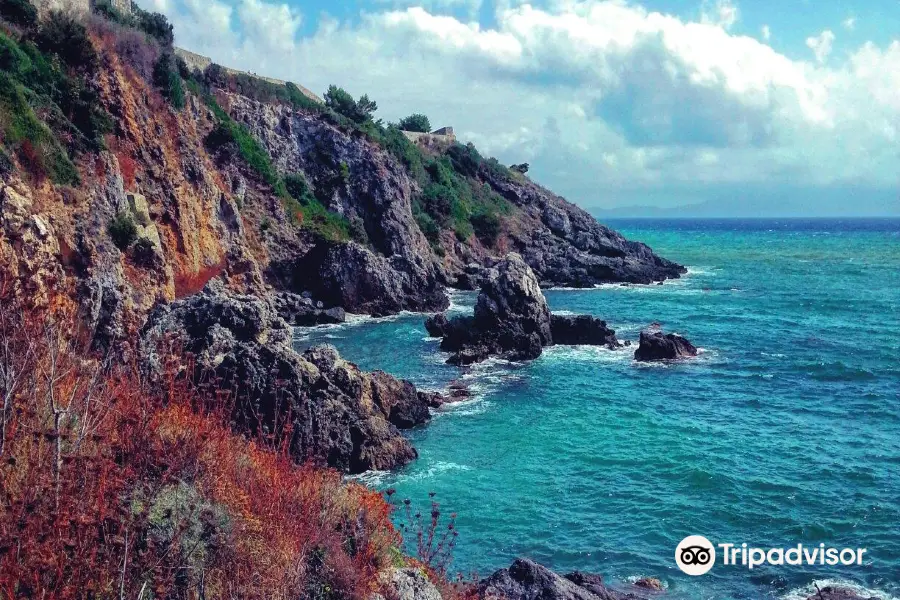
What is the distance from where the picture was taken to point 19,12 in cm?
3253

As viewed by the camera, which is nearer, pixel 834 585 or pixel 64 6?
pixel 834 585

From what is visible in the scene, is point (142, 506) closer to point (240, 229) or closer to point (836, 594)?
point (836, 594)

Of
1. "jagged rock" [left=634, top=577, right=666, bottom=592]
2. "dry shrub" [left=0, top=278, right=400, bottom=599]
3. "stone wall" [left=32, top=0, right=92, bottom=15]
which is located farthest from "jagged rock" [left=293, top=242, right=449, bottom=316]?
"dry shrub" [left=0, top=278, right=400, bottom=599]

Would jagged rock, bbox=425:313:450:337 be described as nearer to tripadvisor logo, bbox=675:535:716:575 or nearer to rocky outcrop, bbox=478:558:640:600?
tripadvisor logo, bbox=675:535:716:575

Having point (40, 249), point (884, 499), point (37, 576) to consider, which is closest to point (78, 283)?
point (40, 249)

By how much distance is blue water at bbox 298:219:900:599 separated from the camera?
55.2 ft

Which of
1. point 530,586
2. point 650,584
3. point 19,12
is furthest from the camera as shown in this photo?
point 19,12

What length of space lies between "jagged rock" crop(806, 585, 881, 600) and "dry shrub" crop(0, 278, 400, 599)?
10.5 m

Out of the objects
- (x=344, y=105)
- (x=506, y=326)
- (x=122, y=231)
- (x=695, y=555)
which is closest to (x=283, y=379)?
(x=695, y=555)

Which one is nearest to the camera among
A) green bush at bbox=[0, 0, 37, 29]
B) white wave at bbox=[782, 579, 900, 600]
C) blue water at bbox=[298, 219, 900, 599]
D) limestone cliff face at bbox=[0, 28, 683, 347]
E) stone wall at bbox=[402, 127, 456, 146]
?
white wave at bbox=[782, 579, 900, 600]

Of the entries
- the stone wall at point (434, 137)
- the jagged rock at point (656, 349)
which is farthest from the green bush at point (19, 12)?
the stone wall at point (434, 137)

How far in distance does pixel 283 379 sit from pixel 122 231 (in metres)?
14.8

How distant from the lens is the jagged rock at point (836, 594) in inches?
568

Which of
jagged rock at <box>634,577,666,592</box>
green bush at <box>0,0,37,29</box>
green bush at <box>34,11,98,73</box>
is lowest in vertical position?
jagged rock at <box>634,577,666,592</box>
